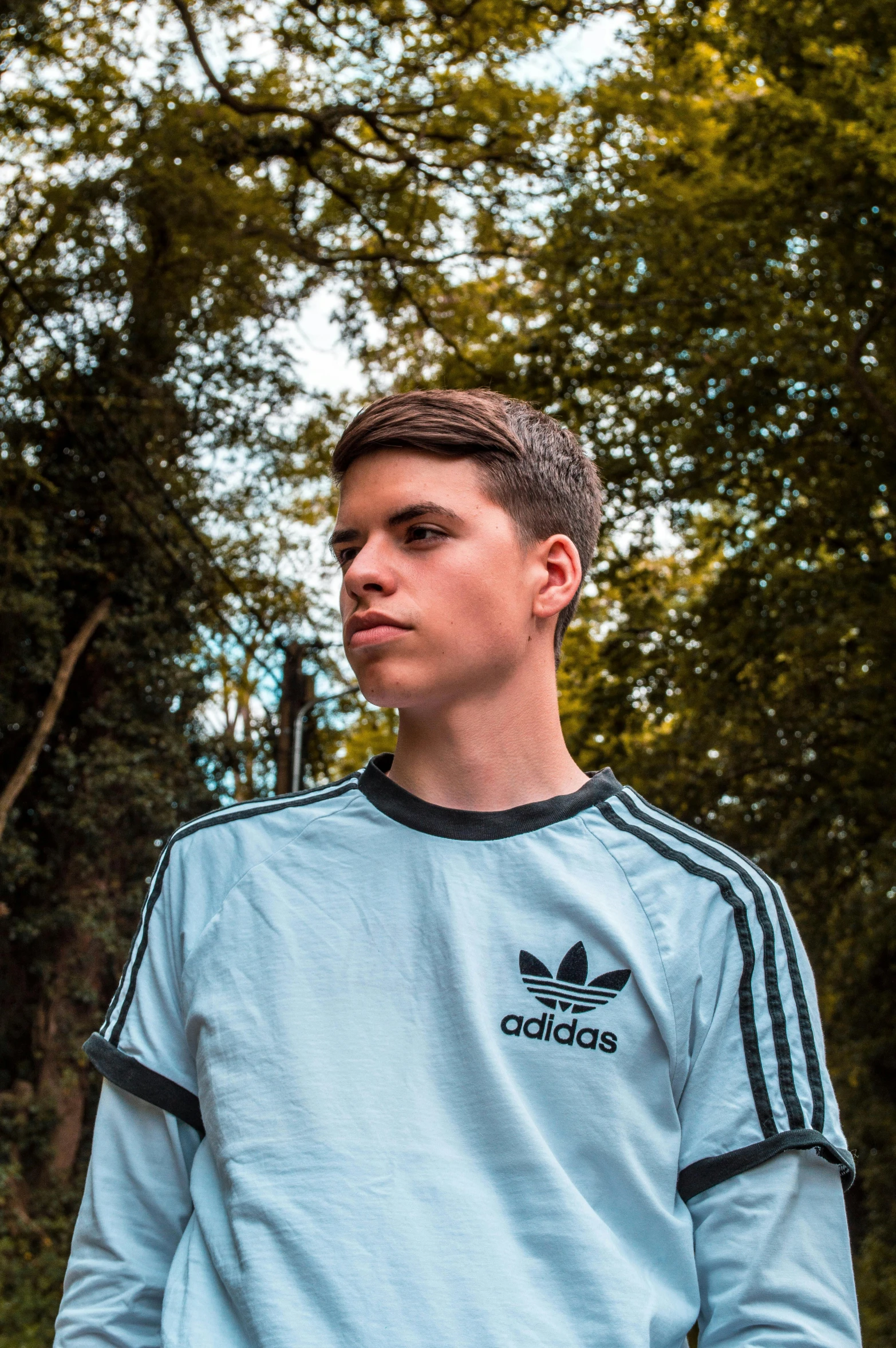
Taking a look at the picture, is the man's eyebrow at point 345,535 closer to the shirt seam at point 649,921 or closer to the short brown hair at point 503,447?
the short brown hair at point 503,447

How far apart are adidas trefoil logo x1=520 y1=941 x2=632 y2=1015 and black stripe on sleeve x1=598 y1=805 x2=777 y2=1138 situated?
0.42 ft

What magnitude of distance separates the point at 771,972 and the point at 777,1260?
29 centimetres

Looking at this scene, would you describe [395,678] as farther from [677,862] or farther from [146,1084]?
[146,1084]

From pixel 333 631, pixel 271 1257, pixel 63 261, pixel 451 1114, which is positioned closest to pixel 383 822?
pixel 451 1114

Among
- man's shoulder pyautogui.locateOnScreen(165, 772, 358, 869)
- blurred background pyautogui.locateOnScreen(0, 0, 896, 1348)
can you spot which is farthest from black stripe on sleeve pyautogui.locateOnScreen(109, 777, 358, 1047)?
blurred background pyautogui.locateOnScreen(0, 0, 896, 1348)

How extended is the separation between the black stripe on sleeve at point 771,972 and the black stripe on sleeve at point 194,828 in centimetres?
41

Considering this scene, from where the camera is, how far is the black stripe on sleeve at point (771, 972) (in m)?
1.30

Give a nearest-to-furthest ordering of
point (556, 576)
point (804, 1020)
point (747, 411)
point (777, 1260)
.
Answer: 1. point (777, 1260)
2. point (804, 1020)
3. point (556, 576)
4. point (747, 411)

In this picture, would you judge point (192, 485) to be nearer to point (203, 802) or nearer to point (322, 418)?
point (322, 418)

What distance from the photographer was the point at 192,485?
13.9m

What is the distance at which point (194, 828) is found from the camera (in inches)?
63.7

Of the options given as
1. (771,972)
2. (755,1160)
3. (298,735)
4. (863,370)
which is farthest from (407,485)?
(298,735)

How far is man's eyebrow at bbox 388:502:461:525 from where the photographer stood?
1573 mm

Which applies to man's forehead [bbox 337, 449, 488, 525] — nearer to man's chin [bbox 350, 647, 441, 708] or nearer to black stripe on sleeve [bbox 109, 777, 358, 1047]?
man's chin [bbox 350, 647, 441, 708]
